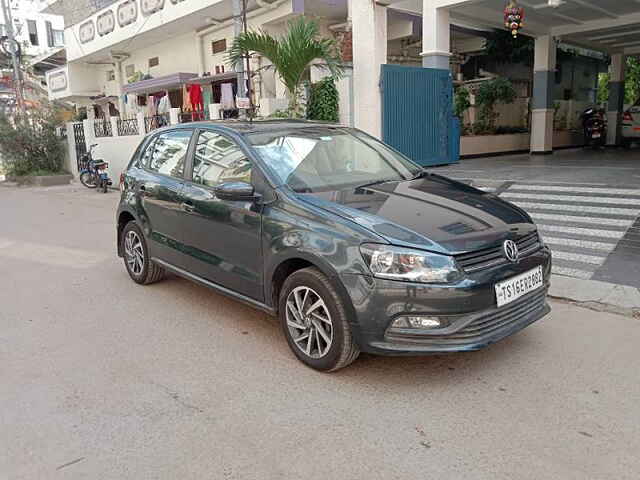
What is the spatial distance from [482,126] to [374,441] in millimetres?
15547

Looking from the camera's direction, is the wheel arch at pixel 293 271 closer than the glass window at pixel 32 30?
Yes

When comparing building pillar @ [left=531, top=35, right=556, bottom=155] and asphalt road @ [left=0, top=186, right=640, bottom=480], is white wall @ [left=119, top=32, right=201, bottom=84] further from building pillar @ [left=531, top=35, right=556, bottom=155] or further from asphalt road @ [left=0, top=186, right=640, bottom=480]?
asphalt road @ [left=0, top=186, right=640, bottom=480]

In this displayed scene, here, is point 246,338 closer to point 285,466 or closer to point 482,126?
point 285,466

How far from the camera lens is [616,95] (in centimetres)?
1905

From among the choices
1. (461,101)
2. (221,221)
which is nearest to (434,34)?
(461,101)

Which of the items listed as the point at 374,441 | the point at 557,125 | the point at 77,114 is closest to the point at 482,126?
the point at 557,125

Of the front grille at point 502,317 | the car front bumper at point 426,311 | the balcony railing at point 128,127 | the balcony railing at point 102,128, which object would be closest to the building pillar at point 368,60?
the balcony railing at point 128,127

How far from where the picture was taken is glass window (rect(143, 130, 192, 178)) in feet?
16.8

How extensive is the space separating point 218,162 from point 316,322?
1.74 meters

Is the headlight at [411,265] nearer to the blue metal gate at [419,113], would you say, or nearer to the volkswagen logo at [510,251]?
the volkswagen logo at [510,251]

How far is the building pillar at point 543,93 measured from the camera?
52.2 ft

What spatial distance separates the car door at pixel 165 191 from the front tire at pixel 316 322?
1556 millimetres

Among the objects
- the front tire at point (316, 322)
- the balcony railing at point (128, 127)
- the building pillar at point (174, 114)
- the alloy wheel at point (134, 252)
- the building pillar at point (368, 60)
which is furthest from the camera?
the balcony railing at point (128, 127)

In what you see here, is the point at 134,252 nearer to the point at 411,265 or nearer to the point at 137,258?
the point at 137,258
